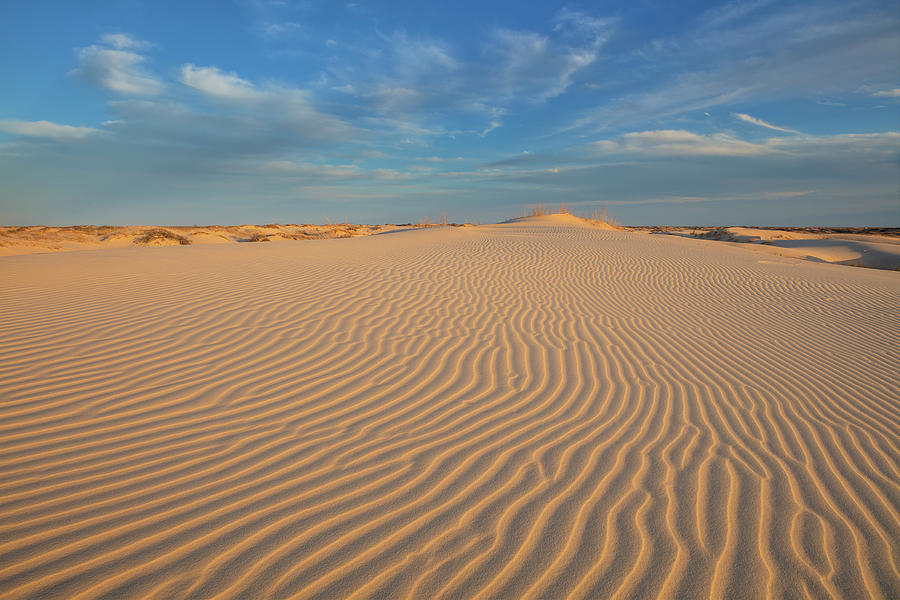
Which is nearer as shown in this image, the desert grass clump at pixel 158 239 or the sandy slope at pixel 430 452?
the sandy slope at pixel 430 452

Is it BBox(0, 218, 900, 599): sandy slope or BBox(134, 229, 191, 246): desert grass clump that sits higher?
BBox(134, 229, 191, 246): desert grass clump

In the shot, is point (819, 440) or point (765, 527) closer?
point (765, 527)

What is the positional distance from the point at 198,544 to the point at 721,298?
9.17 metres

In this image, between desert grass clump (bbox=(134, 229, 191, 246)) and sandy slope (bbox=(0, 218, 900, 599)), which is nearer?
sandy slope (bbox=(0, 218, 900, 599))

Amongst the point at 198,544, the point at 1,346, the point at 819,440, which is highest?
the point at 1,346

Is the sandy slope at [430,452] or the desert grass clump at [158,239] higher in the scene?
the desert grass clump at [158,239]

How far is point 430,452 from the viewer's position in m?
2.86

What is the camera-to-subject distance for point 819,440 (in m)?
3.27

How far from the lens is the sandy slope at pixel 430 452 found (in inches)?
76.9

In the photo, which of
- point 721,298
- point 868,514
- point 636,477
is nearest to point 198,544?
point 636,477

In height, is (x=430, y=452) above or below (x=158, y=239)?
below

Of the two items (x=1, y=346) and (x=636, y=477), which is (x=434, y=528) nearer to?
(x=636, y=477)

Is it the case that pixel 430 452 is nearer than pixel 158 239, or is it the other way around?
pixel 430 452

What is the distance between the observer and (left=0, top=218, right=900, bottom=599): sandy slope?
6.40ft
